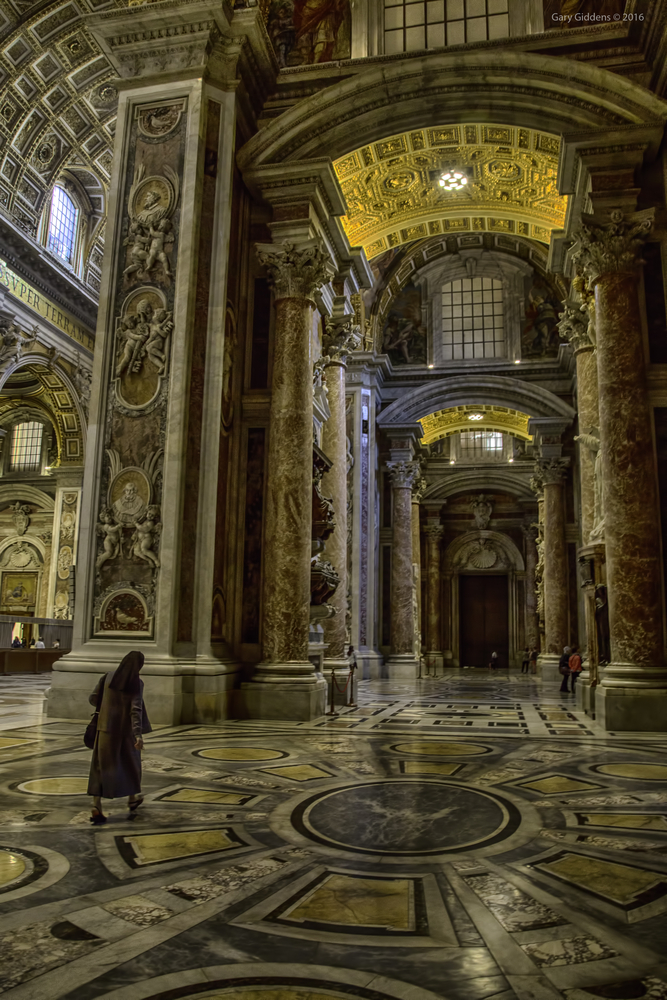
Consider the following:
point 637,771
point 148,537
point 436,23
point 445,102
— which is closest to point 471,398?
point 436,23

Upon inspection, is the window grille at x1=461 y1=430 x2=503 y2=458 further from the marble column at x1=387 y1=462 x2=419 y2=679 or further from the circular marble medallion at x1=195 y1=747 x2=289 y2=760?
the circular marble medallion at x1=195 y1=747 x2=289 y2=760

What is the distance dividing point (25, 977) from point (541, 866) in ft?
8.03

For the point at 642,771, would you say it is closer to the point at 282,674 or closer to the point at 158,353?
the point at 282,674

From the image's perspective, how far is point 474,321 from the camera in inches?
1084

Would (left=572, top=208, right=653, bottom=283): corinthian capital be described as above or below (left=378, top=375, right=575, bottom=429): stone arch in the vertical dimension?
below

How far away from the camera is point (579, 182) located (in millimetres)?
11461

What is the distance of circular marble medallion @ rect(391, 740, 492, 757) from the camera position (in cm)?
743

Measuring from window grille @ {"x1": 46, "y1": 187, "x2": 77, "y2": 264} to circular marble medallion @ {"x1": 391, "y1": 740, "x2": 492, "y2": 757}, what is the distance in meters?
18.8

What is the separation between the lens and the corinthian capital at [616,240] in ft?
35.1

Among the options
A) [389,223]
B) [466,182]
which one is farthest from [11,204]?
[466,182]

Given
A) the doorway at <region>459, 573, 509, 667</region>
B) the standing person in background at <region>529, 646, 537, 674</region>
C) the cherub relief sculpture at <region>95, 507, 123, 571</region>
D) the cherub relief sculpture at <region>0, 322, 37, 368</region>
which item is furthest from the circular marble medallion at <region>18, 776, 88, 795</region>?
the doorway at <region>459, 573, 509, 667</region>

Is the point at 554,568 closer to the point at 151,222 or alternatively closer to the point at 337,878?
the point at 151,222

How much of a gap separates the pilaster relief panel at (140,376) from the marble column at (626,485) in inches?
231

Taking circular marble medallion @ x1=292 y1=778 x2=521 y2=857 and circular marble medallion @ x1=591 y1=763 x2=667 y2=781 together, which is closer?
circular marble medallion @ x1=292 y1=778 x2=521 y2=857
